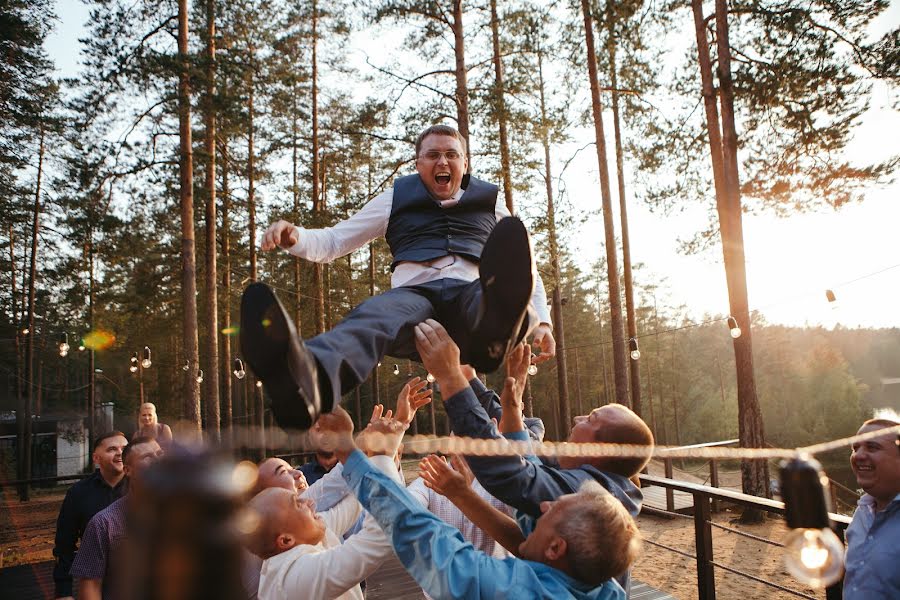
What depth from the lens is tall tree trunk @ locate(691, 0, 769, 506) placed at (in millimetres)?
9062

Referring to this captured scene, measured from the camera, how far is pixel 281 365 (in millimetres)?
1377

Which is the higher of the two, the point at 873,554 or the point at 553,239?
the point at 553,239

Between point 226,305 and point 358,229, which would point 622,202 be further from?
point 358,229

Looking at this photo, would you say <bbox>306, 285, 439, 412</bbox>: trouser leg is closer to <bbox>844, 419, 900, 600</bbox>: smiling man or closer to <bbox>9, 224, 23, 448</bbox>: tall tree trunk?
<bbox>844, 419, 900, 600</bbox>: smiling man

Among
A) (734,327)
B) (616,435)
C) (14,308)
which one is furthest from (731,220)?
(14,308)

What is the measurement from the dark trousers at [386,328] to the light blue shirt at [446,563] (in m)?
0.30

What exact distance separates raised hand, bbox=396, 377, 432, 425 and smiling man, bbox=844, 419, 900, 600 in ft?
5.71

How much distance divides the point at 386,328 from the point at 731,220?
8.83 meters

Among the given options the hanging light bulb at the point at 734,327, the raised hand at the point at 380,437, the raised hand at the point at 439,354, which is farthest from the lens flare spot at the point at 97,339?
the raised hand at the point at 439,354

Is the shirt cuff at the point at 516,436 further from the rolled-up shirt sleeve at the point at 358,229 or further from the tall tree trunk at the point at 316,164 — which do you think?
the tall tree trunk at the point at 316,164

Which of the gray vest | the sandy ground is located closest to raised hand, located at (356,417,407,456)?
the gray vest

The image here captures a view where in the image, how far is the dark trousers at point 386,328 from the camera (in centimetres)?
156

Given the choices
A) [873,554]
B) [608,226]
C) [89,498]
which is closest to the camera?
[873,554]

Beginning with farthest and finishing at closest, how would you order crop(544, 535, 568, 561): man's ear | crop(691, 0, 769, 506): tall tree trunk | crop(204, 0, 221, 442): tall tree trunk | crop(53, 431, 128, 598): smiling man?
crop(204, 0, 221, 442): tall tree trunk, crop(691, 0, 769, 506): tall tree trunk, crop(53, 431, 128, 598): smiling man, crop(544, 535, 568, 561): man's ear
